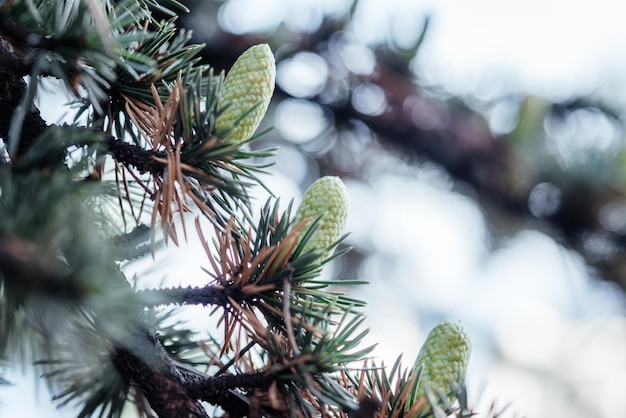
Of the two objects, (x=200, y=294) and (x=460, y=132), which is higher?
(x=460, y=132)

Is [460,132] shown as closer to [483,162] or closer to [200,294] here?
[483,162]

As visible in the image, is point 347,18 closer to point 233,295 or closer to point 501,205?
point 501,205

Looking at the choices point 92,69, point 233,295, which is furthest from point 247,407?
point 92,69

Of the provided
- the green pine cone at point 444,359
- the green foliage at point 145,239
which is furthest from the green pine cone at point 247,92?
the green pine cone at point 444,359

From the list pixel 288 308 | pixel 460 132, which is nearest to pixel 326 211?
pixel 288 308

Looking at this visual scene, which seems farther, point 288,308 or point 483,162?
point 483,162

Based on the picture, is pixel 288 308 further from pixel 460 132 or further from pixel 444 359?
pixel 460 132

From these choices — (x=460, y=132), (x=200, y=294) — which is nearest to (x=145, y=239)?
(x=200, y=294)
